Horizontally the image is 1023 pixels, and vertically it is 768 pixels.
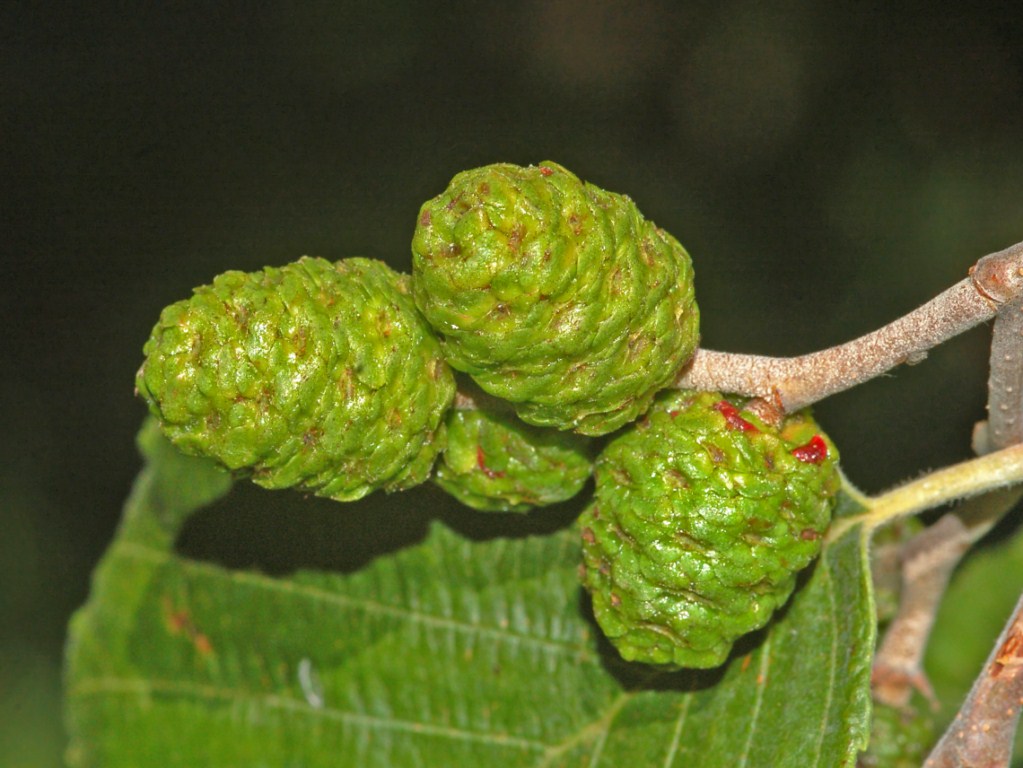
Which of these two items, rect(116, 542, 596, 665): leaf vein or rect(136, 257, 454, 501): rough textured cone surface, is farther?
rect(116, 542, 596, 665): leaf vein

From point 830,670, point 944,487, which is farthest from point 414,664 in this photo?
point 944,487

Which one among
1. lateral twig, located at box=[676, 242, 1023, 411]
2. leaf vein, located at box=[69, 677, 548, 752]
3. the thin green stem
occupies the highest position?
lateral twig, located at box=[676, 242, 1023, 411]

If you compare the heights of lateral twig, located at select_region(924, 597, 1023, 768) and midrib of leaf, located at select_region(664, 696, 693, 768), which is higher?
lateral twig, located at select_region(924, 597, 1023, 768)

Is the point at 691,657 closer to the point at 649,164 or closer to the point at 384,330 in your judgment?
the point at 384,330

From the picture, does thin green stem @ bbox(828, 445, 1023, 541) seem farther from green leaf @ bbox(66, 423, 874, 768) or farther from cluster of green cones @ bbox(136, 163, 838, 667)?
cluster of green cones @ bbox(136, 163, 838, 667)

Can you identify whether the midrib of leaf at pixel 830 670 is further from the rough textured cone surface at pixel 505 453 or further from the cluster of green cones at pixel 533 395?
the rough textured cone surface at pixel 505 453

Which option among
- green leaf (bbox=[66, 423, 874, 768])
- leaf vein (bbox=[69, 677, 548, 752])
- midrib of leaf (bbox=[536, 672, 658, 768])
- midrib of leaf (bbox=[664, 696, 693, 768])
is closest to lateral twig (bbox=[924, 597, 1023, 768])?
green leaf (bbox=[66, 423, 874, 768])

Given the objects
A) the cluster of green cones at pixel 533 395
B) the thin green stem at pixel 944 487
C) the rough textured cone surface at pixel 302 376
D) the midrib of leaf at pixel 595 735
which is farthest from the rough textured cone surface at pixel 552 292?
the midrib of leaf at pixel 595 735

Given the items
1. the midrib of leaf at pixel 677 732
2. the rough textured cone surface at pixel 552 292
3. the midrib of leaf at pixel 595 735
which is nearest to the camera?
the rough textured cone surface at pixel 552 292

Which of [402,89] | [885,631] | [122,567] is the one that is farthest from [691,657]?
[402,89]
